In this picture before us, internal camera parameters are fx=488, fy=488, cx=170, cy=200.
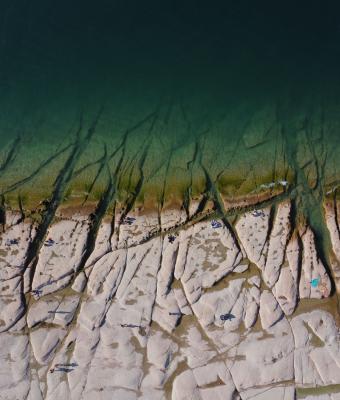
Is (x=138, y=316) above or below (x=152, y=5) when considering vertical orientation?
below

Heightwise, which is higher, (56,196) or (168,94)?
(168,94)

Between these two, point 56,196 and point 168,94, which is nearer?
point 56,196

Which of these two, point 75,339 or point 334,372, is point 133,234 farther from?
point 334,372

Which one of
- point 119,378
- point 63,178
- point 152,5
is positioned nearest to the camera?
point 119,378

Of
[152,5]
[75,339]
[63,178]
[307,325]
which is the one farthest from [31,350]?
[152,5]

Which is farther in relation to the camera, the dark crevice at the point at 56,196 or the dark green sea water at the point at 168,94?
the dark green sea water at the point at 168,94

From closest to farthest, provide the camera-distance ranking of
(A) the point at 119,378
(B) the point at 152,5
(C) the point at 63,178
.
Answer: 1. (A) the point at 119,378
2. (C) the point at 63,178
3. (B) the point at 152,5

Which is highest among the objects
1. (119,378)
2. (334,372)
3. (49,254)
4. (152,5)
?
(152,5)

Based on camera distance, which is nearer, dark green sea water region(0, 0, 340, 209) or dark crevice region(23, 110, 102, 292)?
dark crevice region(23, 110, 102, 292)
